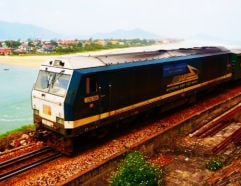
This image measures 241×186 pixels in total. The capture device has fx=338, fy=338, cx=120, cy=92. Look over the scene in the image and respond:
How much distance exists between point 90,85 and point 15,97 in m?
30.5

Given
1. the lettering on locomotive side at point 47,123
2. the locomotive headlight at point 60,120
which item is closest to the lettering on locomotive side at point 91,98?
the locomotive headlight at point 60,120

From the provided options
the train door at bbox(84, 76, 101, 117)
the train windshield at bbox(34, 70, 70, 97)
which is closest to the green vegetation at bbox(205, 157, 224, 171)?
the train door at bbox(84, 76, 101, 117)

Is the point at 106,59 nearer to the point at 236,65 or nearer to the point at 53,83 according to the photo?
the point at 53,83

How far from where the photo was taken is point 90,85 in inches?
481

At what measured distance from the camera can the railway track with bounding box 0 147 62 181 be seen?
10984mm

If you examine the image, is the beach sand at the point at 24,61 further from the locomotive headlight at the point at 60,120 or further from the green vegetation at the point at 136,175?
the green vegetation at the point at 136,175

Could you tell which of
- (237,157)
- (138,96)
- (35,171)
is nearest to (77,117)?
(35,171)

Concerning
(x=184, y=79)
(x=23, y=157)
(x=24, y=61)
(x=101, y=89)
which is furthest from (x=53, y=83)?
(x=24, y=61)

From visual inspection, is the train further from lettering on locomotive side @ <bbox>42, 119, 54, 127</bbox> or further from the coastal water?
the coastal water

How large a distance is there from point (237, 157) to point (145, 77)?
535 centimetres

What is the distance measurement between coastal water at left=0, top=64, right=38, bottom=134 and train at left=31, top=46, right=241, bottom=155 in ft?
46.6

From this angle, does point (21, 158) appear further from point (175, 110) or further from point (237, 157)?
point (175, 110)

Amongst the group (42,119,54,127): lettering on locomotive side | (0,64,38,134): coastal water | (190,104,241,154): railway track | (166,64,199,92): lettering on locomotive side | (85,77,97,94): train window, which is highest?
(85,77,97,94): train window

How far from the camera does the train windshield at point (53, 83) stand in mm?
11961
